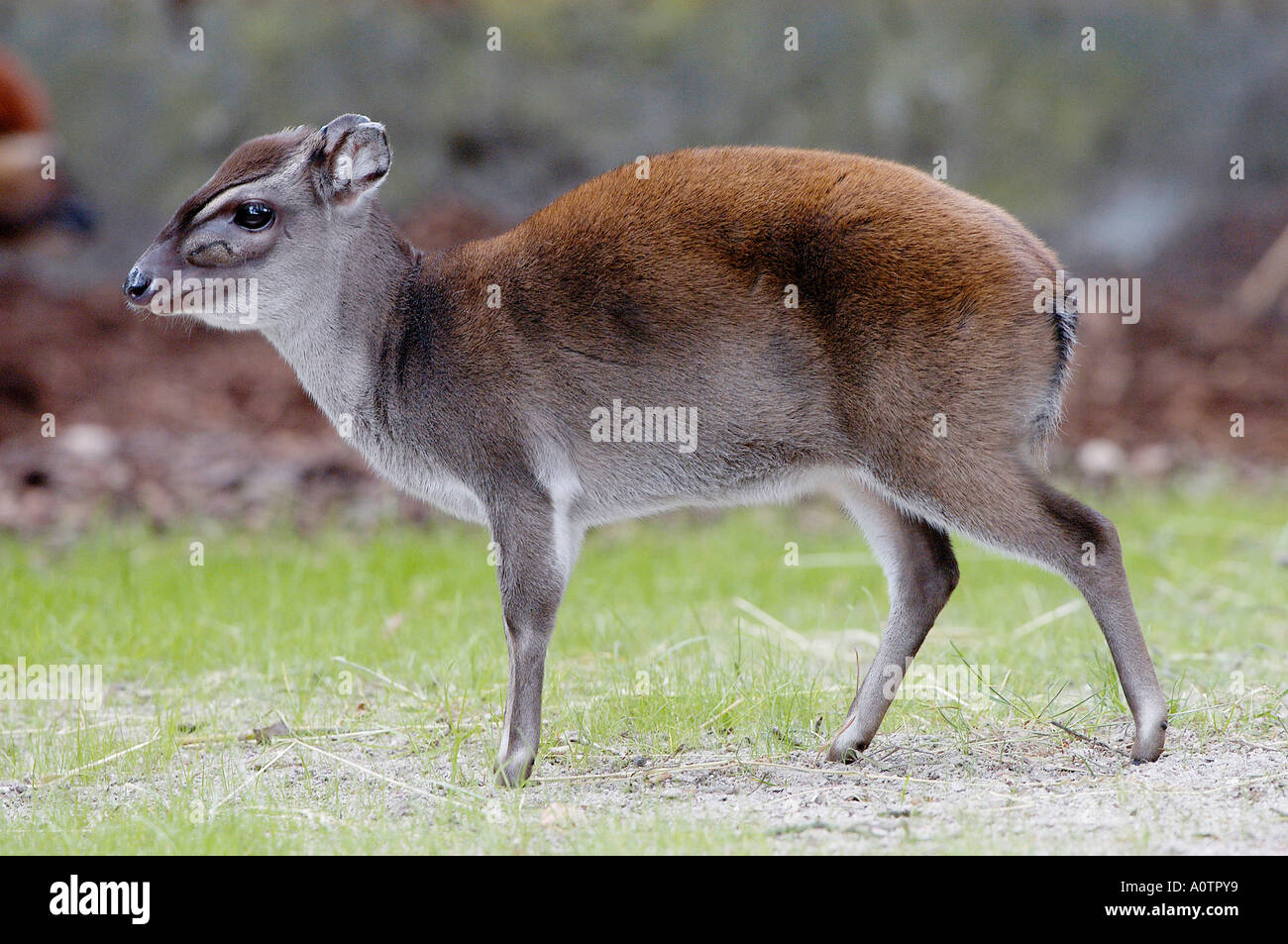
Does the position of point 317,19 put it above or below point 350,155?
above

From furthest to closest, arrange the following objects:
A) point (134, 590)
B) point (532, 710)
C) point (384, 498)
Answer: point (384, 498) < point (134, 590) < point (532, 710)

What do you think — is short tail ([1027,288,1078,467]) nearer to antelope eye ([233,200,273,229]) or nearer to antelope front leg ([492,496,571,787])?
antelope front leg ([492,496,571,787])

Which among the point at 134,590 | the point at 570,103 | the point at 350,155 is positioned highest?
the point at 570,103

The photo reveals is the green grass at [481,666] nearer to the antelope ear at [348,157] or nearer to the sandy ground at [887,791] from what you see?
the sandy ground at [887,791]

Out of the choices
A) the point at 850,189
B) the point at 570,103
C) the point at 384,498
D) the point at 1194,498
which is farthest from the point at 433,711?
the point at 570,103

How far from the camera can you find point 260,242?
15.5 ft

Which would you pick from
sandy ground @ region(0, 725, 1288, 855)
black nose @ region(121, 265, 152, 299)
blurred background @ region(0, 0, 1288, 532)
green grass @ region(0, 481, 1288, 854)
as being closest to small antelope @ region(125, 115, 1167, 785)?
black nose @ region(121, 265, 152, 299)

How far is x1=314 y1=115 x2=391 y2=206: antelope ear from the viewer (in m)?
4.85

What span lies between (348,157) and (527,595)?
4.93 ft

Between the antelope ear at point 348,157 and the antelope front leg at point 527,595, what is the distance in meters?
1.16

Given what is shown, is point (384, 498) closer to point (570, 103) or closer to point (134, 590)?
point (134, 590)

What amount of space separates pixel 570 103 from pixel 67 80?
3.70 metres

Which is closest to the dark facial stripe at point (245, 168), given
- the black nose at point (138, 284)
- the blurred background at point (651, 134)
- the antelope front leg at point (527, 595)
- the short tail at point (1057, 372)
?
the black nose at point (138, 284)

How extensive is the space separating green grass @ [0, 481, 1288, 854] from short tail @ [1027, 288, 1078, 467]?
905 millimetres
